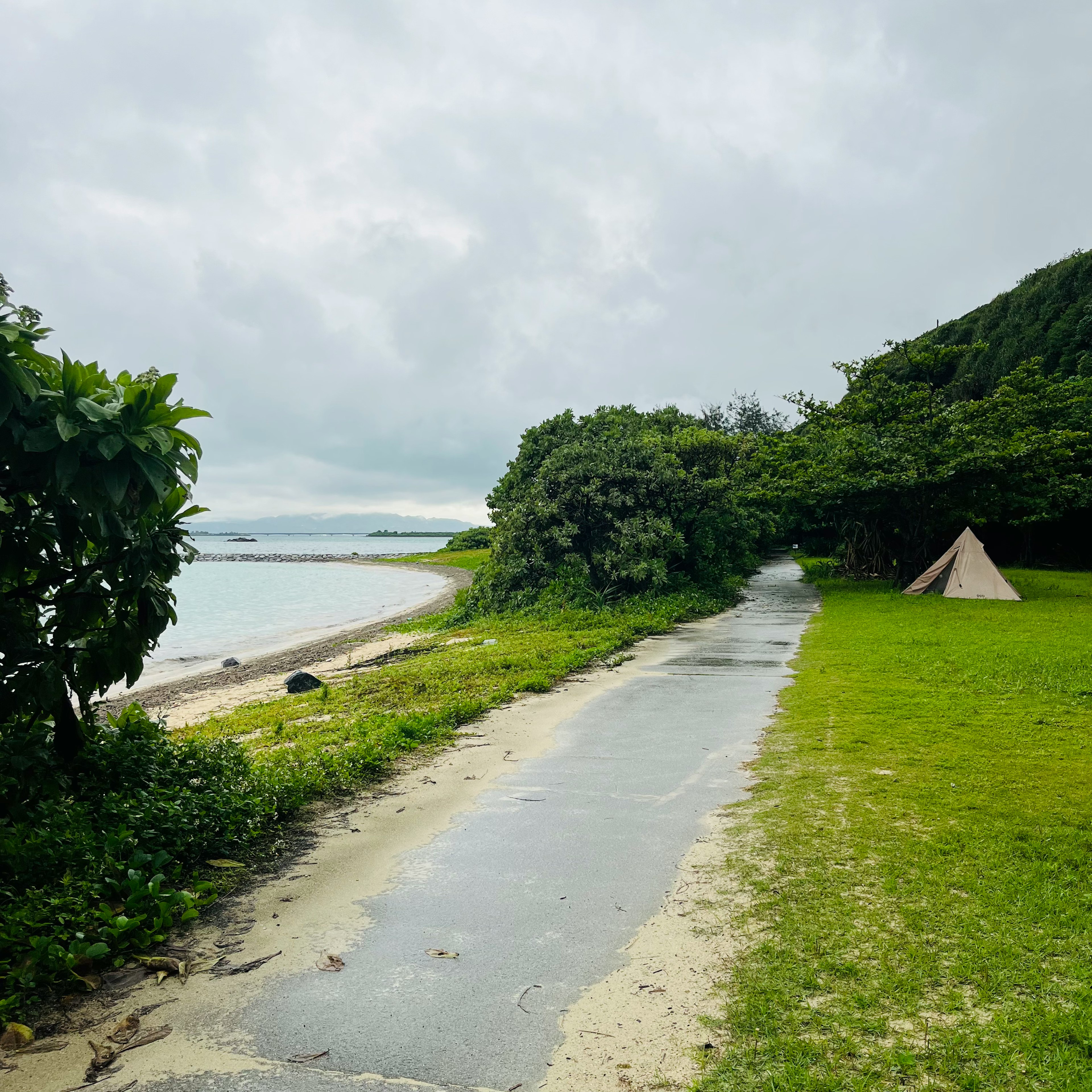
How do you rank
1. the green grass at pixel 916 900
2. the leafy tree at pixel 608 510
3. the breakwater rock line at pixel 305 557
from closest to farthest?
the green grass at pixel 916 900 < the leafy tree at pixel 608 510 < the breakwater rock line at pixel 305 557

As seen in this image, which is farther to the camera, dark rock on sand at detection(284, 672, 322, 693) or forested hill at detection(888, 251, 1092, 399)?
forested hill at detection(888, 251, 1092, 399)

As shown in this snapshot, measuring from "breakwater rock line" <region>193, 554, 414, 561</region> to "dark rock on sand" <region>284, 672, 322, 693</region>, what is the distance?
7912 cm

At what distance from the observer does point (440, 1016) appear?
3.02 meters

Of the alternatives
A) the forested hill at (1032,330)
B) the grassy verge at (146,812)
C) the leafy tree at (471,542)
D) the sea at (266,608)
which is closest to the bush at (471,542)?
the leafy tree at (471,542)

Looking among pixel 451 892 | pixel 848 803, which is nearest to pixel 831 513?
pixel 848 803

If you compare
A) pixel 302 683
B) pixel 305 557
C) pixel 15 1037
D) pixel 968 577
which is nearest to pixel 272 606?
pixel 302 683

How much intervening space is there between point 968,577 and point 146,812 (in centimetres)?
2097

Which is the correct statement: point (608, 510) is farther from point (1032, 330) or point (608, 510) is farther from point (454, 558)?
point (454, 558)

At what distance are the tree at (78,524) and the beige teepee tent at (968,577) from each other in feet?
66.6

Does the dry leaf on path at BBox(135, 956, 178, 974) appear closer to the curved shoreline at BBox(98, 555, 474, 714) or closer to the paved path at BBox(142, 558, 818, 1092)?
the paved path at BBox(142, 558, 818, 1092)

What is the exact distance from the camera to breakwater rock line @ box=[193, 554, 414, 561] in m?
101

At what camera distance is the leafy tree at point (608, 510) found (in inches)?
742

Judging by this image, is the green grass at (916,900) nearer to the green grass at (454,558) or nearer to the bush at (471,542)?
the green grass at (454,558)

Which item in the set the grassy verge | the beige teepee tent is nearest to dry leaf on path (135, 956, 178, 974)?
the grassy verge
